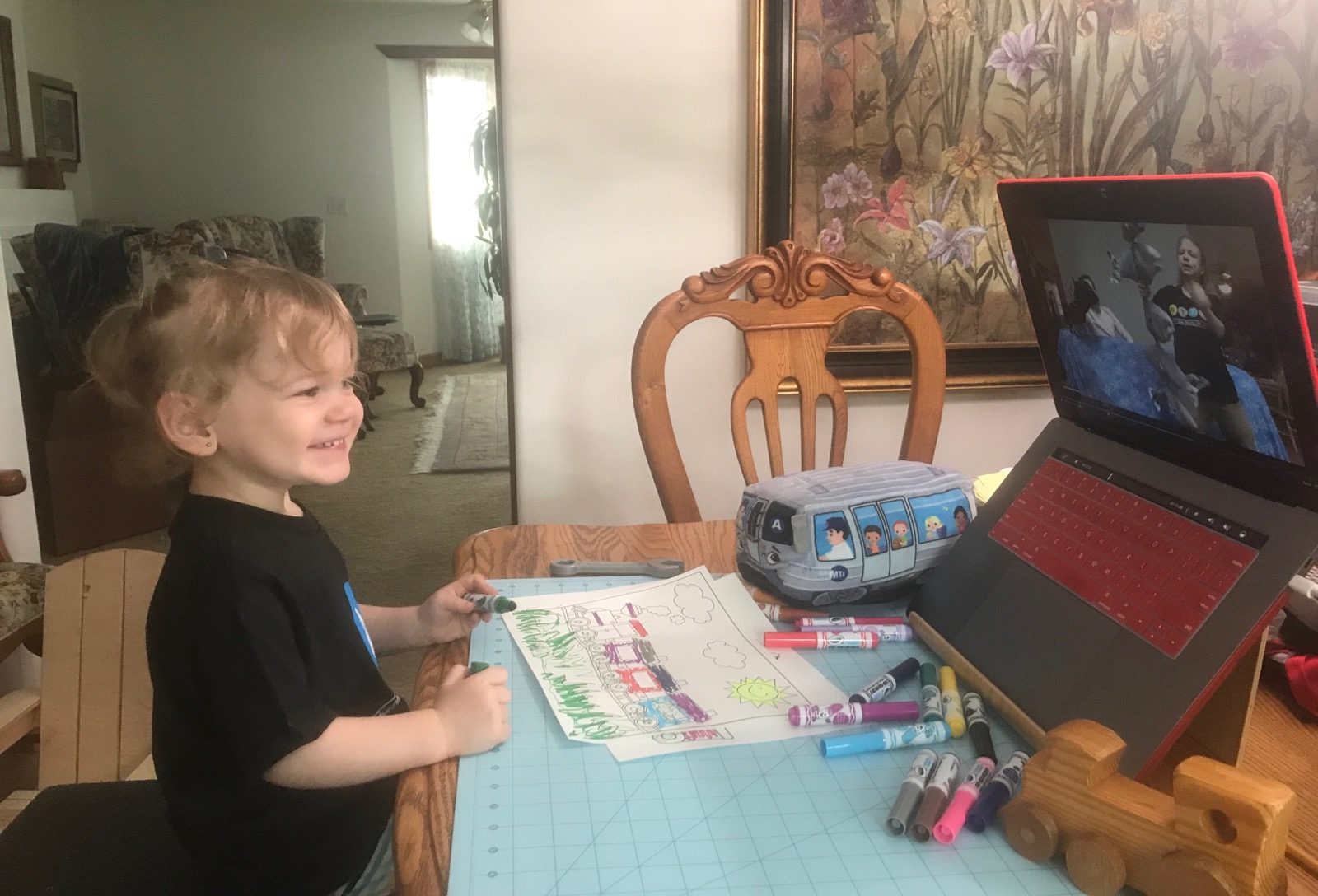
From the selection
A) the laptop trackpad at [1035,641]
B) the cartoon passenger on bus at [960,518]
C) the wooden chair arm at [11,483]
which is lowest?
the wooden chair arm at [11,483]

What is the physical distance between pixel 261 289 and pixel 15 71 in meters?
4.73

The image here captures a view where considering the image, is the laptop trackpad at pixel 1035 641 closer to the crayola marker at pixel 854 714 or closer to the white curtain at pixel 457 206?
the crayola marker at pixel 854 714

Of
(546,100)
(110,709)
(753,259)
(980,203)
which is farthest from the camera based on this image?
(980,203)

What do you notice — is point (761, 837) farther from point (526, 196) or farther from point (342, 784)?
point (526, 196)

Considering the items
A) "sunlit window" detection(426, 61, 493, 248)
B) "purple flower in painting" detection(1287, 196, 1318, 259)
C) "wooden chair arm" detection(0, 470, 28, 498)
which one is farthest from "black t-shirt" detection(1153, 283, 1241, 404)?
"sunlit window" detection(426, 61, 493, 248)

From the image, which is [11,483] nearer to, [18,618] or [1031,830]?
[18,618]

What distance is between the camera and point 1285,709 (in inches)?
29.2

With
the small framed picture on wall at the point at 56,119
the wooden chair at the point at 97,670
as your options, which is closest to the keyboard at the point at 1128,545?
the wooden chair at the point at 97,670

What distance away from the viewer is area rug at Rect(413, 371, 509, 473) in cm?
419

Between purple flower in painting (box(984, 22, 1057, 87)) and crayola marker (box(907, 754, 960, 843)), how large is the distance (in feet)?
4.55

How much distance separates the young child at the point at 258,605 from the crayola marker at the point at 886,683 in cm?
26

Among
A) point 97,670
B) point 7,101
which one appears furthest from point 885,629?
point 7,101

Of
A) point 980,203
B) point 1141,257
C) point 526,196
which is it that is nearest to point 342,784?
point 1141,257

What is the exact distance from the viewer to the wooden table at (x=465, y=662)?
22.6 inches
